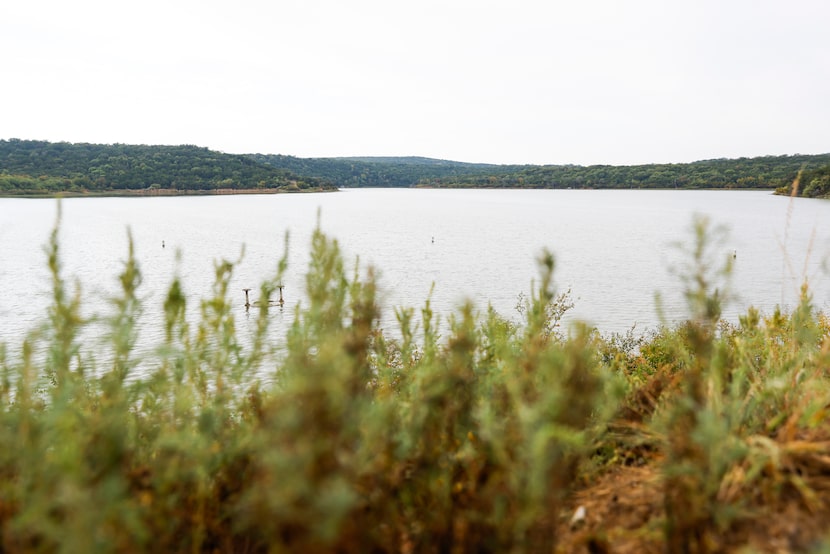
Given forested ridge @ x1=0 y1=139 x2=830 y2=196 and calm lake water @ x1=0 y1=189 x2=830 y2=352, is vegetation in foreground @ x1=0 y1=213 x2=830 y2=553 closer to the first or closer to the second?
calm lake water @ x1=0 y1=189 x2=830 y2=352

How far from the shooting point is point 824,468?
9.07ft

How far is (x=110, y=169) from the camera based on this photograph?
166250mm

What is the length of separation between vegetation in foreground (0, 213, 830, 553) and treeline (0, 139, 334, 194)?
165m

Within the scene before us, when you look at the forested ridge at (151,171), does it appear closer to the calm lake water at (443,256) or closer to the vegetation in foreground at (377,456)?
the calm lake water at (443,256)

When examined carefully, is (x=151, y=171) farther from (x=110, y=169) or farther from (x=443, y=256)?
(x=443, y=256)

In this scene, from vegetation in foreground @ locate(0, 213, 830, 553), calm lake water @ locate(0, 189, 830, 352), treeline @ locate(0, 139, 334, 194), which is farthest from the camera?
treeline @ locate(0, 139, 334, 194)

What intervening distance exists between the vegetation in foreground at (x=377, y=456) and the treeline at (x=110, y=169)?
164719mm

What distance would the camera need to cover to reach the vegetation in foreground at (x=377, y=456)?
1.88 meters

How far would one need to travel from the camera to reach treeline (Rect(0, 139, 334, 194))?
5994 inches

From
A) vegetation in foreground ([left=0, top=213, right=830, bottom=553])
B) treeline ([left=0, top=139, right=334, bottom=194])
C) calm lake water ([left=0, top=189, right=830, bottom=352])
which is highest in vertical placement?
treeline ([left=0, top=139, right=334, bottom=194])

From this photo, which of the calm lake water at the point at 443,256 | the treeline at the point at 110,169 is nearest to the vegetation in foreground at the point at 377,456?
the calm lake water at the point at 443,256

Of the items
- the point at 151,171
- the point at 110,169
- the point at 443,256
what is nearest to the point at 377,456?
the point at 443,256

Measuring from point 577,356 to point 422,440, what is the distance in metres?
0.82

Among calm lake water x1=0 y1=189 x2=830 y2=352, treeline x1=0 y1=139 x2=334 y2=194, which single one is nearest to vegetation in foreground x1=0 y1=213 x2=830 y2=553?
calm lake water x1=0 y1=189 x2=830 y2=352
